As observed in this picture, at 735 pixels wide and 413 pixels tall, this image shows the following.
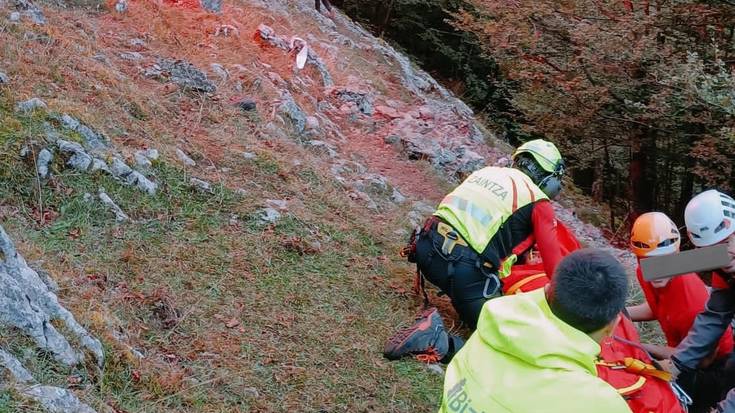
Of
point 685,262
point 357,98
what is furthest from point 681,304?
point 357,98

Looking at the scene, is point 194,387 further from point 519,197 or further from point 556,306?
point 519,197

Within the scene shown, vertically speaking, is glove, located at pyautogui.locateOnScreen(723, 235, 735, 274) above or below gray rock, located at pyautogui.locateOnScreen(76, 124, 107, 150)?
above

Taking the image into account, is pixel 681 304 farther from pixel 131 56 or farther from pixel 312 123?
pixel 131 56

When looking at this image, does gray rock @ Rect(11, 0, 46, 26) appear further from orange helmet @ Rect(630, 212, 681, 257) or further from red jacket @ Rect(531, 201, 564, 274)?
orange helmet @ Rect(630, 212, 681, 257)

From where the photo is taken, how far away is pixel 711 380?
10.8 feet

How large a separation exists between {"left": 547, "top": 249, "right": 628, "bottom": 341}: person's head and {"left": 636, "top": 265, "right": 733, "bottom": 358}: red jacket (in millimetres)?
1676

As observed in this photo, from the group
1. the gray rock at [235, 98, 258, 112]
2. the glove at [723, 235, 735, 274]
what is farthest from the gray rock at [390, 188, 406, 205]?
the glove at [723, 235, 735, 274]

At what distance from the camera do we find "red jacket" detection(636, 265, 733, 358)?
3.45 metres

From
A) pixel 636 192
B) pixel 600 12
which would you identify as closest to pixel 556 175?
pixel 600 12

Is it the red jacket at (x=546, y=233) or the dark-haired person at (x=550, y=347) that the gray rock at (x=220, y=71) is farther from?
the dark-haired person at (x=550, y=347)

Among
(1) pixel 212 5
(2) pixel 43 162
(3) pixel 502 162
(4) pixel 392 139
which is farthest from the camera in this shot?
(3) pixel 502 162

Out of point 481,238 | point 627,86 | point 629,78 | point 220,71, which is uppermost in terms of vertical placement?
point 629,78

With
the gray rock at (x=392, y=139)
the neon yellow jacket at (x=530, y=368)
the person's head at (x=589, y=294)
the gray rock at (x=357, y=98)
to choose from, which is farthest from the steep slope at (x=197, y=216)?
the person's head at (x=589, y=294)

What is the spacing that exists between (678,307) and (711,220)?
0.55m
